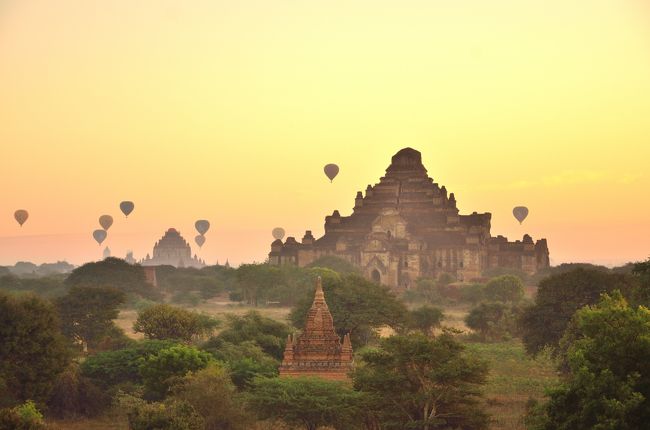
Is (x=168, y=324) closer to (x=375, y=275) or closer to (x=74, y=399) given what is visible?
(x=74, y=399)

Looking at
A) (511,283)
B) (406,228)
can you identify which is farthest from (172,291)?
(511,283)

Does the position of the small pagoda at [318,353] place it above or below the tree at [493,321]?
below

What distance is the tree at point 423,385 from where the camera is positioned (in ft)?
145

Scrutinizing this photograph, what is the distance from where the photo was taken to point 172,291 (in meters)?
164

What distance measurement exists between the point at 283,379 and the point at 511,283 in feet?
266

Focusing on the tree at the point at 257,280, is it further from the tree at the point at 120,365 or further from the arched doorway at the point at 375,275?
the tree at the point at 120,365

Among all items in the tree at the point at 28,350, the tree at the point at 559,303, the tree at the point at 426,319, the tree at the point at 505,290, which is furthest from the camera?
the tree at the point at 505,290

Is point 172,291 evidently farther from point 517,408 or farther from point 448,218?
point 517,408

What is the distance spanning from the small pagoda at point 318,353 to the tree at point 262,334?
10.2 metres

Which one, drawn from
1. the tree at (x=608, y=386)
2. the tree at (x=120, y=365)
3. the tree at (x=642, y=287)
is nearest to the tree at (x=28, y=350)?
the tree at (x=120, y=365)

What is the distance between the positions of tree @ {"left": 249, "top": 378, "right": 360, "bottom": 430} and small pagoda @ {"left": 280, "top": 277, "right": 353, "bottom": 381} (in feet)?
14.9

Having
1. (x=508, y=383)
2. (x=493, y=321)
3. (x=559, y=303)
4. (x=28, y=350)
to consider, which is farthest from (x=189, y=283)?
(x=28, y=350)

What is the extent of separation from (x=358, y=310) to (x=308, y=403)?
109 ft

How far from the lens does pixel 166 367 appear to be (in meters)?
54.1
